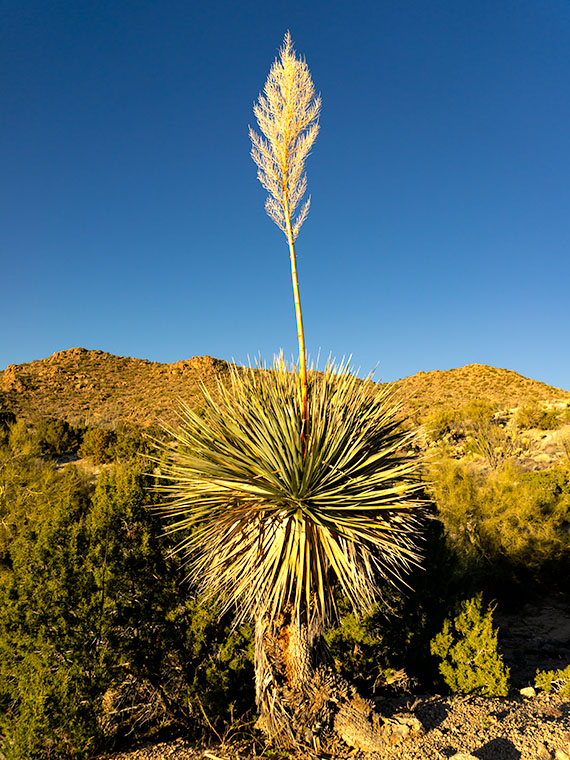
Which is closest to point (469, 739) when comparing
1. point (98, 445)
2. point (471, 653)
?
point (471, 653)

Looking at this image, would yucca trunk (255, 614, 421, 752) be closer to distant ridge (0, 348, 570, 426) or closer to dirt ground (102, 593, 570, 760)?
dirt ground (102, 593, 570, 760)

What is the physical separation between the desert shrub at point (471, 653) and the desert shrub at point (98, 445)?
14.7 metres

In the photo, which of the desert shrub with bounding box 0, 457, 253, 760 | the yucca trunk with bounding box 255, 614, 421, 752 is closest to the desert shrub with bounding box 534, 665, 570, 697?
the yucca trunk with bounding box 255, 614, 421, 752

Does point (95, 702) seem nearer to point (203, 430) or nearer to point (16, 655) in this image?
point (16, 655)

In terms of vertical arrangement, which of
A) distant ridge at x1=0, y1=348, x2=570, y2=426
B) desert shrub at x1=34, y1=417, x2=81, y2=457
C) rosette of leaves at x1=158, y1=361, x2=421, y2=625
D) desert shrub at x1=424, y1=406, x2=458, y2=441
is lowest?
rosette of leaves at x1=158, y1=361, x2=421, y2=625

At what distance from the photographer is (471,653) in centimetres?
634

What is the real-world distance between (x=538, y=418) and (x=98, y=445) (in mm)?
22397

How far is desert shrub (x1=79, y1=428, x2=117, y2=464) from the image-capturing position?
18.5 m

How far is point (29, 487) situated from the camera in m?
12.1

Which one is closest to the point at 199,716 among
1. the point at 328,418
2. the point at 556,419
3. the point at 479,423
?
the point at 328,418

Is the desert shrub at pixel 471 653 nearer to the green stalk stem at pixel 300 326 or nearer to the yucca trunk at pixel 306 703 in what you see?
the yucca trunk at pixel 306 703

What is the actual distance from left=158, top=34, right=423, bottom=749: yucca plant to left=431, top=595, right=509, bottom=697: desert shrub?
2113 millimetres

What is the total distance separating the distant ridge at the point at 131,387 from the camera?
33.7 m

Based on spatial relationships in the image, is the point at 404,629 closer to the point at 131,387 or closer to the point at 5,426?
the point at 5,426
